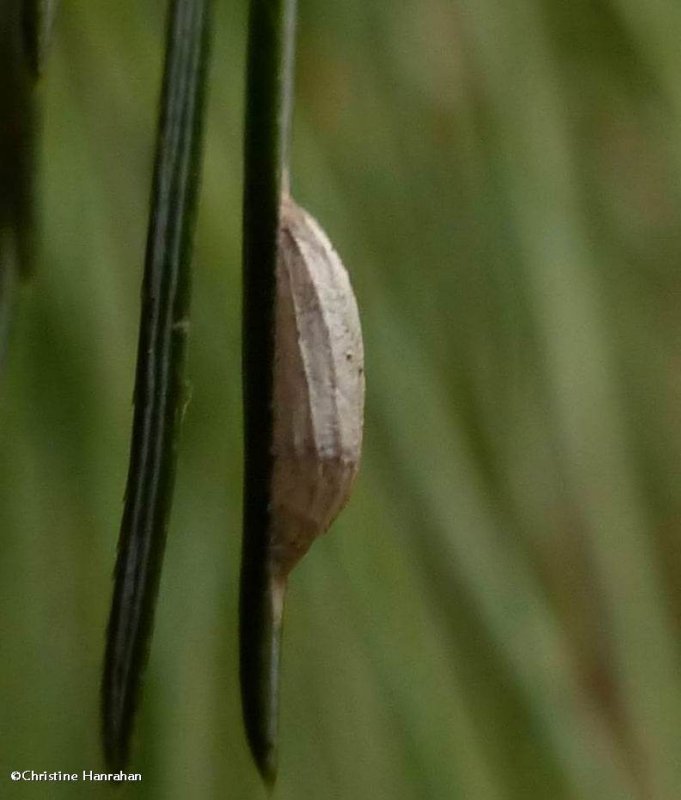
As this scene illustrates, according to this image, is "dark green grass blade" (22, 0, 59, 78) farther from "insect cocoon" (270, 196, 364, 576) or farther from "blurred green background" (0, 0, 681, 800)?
"blurred green background" (0, 0, 681, 800)

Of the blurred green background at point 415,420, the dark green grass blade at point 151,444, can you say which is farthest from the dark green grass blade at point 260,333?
the blurred green background at point 415,420

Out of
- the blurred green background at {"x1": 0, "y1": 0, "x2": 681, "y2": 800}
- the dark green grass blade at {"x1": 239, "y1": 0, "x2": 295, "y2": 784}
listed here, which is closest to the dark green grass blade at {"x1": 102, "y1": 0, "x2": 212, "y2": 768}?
the dark green grass blade at {"x1": 239, "y1": 0, "x2": 295, "y2": 784}

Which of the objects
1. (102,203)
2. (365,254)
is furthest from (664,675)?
(102,203)

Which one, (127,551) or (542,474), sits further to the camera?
(542,474)

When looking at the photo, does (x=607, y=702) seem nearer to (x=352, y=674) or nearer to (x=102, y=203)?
(x=352, y=674)

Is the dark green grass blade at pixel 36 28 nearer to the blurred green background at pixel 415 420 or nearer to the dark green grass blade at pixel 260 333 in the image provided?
the dark green grass blade at pixel 260 333
